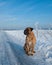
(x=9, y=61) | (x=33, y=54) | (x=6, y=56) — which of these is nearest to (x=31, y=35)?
(x=33, y=54)

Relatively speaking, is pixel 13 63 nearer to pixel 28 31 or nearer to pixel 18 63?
pixel 18 63

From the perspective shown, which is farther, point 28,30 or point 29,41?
point 29,41

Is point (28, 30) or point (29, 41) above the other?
point (28, 30)

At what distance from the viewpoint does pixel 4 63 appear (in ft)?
23.6

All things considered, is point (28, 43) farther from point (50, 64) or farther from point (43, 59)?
point (50, 64)

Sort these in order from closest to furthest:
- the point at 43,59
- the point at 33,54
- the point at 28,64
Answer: the point at 28,64
the point at 43,59
the point at 33,54

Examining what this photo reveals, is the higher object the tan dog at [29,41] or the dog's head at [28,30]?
the dog's head at [28,30]

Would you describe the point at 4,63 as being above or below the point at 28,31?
below

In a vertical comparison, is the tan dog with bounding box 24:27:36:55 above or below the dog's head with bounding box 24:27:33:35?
below

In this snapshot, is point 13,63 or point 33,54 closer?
point 13,63

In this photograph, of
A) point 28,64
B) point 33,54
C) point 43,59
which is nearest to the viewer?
point 28,64

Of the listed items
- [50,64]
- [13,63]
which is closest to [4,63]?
[13,63]

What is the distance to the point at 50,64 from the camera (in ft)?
23.3

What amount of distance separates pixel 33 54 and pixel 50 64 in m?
2.02
